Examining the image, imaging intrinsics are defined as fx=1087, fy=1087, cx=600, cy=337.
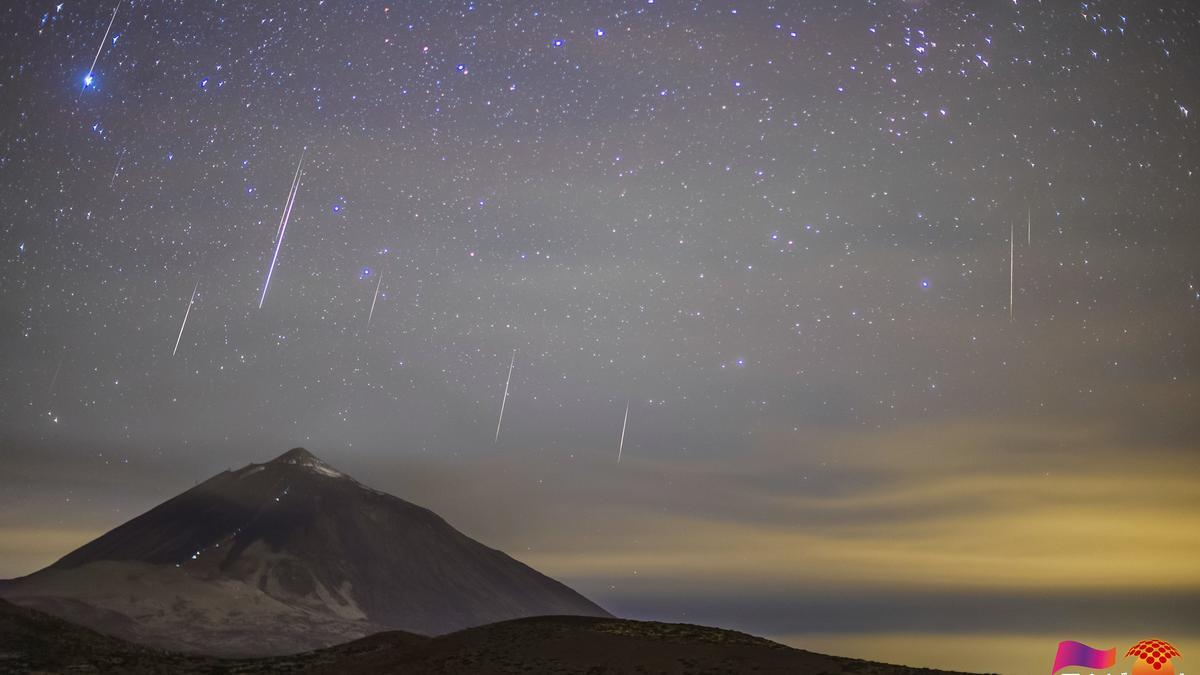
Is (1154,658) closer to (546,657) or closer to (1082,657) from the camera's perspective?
(1082,657)

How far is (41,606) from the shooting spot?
160 meters

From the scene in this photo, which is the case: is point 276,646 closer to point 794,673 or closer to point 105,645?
point 105,645

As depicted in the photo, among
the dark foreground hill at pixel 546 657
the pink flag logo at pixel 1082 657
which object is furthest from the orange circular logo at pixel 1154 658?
the dark foreground hill at pixel 546 657

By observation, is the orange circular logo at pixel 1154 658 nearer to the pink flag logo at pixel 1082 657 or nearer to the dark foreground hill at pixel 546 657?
the pink flag logo at pixel 1082 657

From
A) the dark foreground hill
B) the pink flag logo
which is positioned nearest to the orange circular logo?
the pink flag logo

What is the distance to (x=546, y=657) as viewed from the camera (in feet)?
143

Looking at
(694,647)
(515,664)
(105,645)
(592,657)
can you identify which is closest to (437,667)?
(515,664)

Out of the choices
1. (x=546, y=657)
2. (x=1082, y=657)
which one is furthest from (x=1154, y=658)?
(x=546, y=657)

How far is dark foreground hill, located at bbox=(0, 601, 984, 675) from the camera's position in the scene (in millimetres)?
40500

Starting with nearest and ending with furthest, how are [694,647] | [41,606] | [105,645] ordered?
[694,647], [105,645], [41,606]

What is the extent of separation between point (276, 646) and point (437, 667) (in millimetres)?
144150

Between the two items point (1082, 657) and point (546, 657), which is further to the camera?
point (546, 657)

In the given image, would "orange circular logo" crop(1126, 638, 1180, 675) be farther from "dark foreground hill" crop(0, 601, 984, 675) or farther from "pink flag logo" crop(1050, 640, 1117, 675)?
"dark foreground hill" crop(0, 601, 984, 675)

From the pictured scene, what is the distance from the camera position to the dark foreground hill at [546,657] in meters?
40.5
